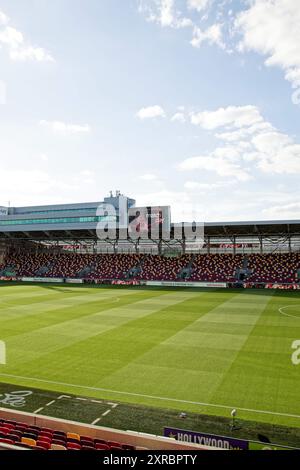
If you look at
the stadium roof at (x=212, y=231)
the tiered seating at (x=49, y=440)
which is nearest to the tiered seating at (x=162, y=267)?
the stadium roof at (x=212, y=231)

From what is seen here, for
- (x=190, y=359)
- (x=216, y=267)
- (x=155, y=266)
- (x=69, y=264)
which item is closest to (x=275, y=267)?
(x=216, y=267)

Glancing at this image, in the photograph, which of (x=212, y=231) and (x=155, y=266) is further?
(x=155, y=266)

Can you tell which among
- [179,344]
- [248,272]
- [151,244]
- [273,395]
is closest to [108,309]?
[179,344]

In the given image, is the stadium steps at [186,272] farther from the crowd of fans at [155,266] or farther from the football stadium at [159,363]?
the football stadium at [159,363]

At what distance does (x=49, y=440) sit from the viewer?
377 inches

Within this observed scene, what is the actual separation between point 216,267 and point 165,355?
1644 inches

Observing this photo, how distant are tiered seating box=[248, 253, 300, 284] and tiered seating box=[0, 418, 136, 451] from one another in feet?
154

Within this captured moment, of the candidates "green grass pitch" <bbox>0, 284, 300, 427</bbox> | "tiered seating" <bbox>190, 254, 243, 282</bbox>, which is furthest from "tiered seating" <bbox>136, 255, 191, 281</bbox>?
"green grass pitch" <bbox>0, 284, 300, 427</bbox>

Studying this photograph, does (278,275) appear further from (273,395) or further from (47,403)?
(47,403)

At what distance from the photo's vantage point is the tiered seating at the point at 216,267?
56.4 m

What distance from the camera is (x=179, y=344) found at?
21.0m

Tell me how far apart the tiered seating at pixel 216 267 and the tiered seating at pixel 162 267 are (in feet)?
8.24

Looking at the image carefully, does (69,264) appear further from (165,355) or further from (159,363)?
(159,363)
